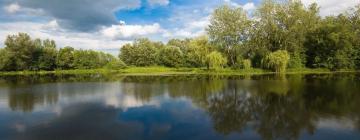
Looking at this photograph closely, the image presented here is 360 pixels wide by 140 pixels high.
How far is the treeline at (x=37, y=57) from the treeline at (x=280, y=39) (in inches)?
1283

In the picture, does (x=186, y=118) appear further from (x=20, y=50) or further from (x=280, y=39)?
(x=20, y=50)

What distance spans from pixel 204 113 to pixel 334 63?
4061 cm

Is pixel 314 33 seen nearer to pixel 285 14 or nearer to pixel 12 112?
pixel 285 14

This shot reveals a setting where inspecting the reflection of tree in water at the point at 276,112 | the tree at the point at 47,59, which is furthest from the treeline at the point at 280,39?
the tree at the point at 47,59

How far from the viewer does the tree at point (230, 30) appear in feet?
155

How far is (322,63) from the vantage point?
45.2 metres

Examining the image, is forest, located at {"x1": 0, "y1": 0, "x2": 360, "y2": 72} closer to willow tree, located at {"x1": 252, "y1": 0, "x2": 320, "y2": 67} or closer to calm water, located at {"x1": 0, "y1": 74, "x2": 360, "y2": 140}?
willow tree, located at {"x1": 252, "y1": 0, "x2": 320, "y2": 67}

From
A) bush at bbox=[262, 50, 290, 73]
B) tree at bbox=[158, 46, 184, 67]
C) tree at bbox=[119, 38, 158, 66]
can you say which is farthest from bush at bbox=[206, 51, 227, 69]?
tree at bbox=[119, 38, 158, 66]

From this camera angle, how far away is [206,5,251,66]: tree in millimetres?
47281

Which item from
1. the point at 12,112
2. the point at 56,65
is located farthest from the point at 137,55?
the point at 12,112

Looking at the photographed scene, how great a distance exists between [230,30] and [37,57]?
52.1m

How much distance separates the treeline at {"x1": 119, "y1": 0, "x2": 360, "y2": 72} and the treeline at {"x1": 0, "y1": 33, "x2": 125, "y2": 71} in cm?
3259

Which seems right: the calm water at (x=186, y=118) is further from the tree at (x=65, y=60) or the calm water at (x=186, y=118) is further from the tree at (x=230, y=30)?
the tree at (x=65, y=60)

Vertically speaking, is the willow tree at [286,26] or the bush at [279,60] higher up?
the willow tree at [286,26]
